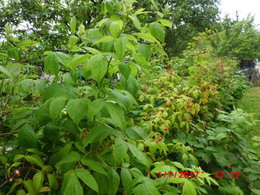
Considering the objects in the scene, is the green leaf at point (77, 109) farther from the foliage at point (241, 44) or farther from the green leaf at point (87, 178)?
the foliage at point (241, 44)

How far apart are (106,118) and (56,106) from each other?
0.83 feet

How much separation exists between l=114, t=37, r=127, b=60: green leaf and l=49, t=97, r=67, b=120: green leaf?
0.34m

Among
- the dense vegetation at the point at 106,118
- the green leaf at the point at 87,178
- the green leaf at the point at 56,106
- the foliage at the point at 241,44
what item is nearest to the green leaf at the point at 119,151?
the dense vegetation at the point at 106,118

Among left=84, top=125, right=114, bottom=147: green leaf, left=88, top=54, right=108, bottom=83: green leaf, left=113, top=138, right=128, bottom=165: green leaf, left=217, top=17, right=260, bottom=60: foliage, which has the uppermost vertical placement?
left=217, top=17, right=260, bottom=60: foliage

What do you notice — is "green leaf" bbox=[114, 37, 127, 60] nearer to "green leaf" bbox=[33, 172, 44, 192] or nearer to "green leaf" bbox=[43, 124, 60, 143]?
"green leaf" bbox=[43, 124, 60, 143]

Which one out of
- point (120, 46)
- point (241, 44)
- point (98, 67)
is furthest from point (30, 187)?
point (241, 44)

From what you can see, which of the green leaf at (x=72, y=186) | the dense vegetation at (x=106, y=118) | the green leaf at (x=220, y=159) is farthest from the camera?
the green leaf at (x=220, y=159)

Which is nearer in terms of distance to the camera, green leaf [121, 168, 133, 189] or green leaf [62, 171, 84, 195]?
green leaf [62, 171, 84, 195]

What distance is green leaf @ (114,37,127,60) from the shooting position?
934mm

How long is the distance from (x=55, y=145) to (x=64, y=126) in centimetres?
18

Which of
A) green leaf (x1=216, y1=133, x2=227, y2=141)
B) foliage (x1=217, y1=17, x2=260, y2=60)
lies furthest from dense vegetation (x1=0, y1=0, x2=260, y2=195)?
foliage (x1=217, y1=17, x2=260, y2=60)

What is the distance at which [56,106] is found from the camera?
975 millimetres

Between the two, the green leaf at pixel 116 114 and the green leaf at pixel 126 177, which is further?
the green leaf at pixel 126 177

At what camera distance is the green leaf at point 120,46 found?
93 centimetres
